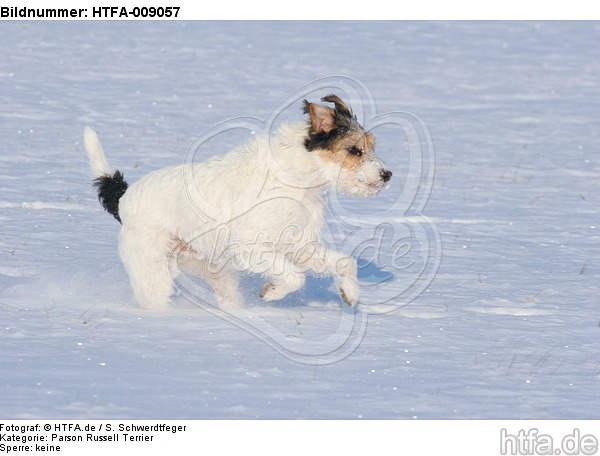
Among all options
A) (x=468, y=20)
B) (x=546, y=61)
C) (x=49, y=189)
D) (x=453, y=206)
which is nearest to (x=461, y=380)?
(x=453, y=206)

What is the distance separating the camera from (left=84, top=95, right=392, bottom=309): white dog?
638cm

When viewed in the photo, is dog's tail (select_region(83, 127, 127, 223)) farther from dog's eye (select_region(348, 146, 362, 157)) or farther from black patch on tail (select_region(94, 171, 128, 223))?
dog's eye (select_region(348, 146, 362, 157))

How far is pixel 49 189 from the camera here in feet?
33.9

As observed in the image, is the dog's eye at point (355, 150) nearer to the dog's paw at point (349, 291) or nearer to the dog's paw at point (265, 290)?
the dog's paw at point (349, 291)

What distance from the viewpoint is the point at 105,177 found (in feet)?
22.7

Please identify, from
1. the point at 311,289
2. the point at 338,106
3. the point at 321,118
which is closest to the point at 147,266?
the point at 311,289

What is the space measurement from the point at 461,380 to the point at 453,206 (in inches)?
212

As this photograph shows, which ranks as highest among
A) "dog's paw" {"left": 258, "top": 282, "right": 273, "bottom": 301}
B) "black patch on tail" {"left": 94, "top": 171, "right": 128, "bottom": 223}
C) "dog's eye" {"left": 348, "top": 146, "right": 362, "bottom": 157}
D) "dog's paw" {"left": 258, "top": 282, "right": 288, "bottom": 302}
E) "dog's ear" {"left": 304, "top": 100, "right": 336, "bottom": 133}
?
"dog's ear" {"left": 304, "top": 100, "right": 336, "bottom": 133}

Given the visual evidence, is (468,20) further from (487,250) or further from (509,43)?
(487,250)

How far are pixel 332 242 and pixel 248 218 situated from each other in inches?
90.4

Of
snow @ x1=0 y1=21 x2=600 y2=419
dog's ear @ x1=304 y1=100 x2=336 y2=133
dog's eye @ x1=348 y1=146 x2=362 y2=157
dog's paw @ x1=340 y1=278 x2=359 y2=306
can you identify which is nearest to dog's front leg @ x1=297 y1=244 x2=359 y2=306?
dog's paw @ x1=340 y1=278 x2=359 y2=306

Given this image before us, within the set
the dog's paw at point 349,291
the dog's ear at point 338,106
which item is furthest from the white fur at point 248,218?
the dog's ear at point 338,106

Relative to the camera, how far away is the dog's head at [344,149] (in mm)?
6406

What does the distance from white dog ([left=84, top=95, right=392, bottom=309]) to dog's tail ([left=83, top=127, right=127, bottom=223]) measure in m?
0.31
